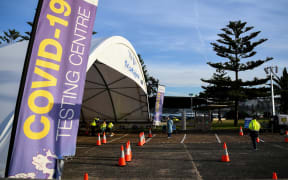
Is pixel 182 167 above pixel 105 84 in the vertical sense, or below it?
below

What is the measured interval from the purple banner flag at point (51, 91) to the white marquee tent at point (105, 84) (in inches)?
36.7

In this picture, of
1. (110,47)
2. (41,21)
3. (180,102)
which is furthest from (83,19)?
(180,102)

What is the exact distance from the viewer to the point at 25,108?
528 centimetres

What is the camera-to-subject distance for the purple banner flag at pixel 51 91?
5.27 meters

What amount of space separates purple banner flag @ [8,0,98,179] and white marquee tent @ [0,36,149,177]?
36.7 inches

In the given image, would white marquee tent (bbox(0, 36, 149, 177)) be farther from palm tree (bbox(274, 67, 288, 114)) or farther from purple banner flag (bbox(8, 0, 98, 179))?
palm tree (bbox(274, 67, 288, 114))

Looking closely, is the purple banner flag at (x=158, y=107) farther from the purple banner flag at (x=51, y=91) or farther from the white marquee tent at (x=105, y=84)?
the purple banner flag at (x=51, y=91)

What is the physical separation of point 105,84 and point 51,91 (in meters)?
19.1

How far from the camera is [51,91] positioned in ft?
18.5

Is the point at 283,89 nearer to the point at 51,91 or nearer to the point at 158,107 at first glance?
the point at 158,107

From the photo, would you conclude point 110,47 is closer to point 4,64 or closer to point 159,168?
point 4,64

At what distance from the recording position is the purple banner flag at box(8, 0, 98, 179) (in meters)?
5.27

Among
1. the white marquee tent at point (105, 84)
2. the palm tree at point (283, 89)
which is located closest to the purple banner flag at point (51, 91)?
the white marquee tent at point (105, 84)

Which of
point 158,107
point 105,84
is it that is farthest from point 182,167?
point 158,107
